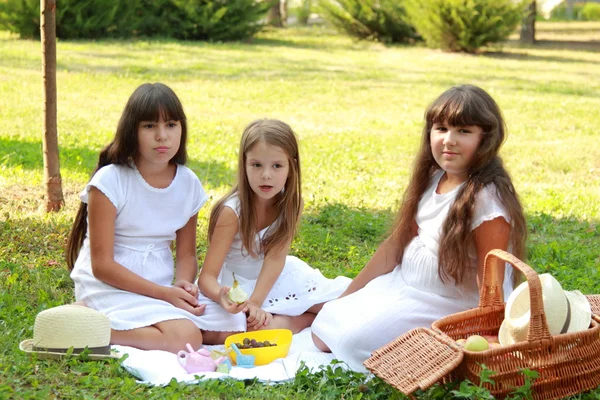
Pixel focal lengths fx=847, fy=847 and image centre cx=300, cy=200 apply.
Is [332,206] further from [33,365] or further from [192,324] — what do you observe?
[33,365]

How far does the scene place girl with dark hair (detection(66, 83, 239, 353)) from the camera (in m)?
3.95

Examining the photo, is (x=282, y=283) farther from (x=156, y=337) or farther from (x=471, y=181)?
(x=471, y=181)

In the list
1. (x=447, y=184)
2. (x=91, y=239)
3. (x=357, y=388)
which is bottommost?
(x=357, y=388)

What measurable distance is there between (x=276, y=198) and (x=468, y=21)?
15.2 metres

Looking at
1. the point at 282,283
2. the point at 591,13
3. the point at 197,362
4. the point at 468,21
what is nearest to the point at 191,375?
the point at 197,362

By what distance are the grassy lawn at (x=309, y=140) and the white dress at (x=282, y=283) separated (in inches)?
22.5

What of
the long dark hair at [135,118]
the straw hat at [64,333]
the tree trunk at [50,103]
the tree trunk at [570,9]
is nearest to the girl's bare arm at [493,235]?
the long dark hair at [135,118]

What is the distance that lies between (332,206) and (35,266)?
2395 millimetres

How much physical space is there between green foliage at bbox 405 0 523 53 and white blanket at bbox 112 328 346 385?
51.7ft

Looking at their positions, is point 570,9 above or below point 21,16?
above

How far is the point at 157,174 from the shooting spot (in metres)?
4.31

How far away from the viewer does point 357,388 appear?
3469mm

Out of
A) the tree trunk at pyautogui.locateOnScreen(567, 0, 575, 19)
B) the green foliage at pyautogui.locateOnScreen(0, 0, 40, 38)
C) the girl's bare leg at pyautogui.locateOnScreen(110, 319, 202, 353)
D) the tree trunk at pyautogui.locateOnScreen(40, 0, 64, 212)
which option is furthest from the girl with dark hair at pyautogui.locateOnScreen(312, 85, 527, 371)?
the tree trunk at pyautogui.locateOnScreen(567, 0, 575, 19)

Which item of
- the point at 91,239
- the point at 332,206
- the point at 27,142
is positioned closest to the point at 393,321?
the point at 91,239
